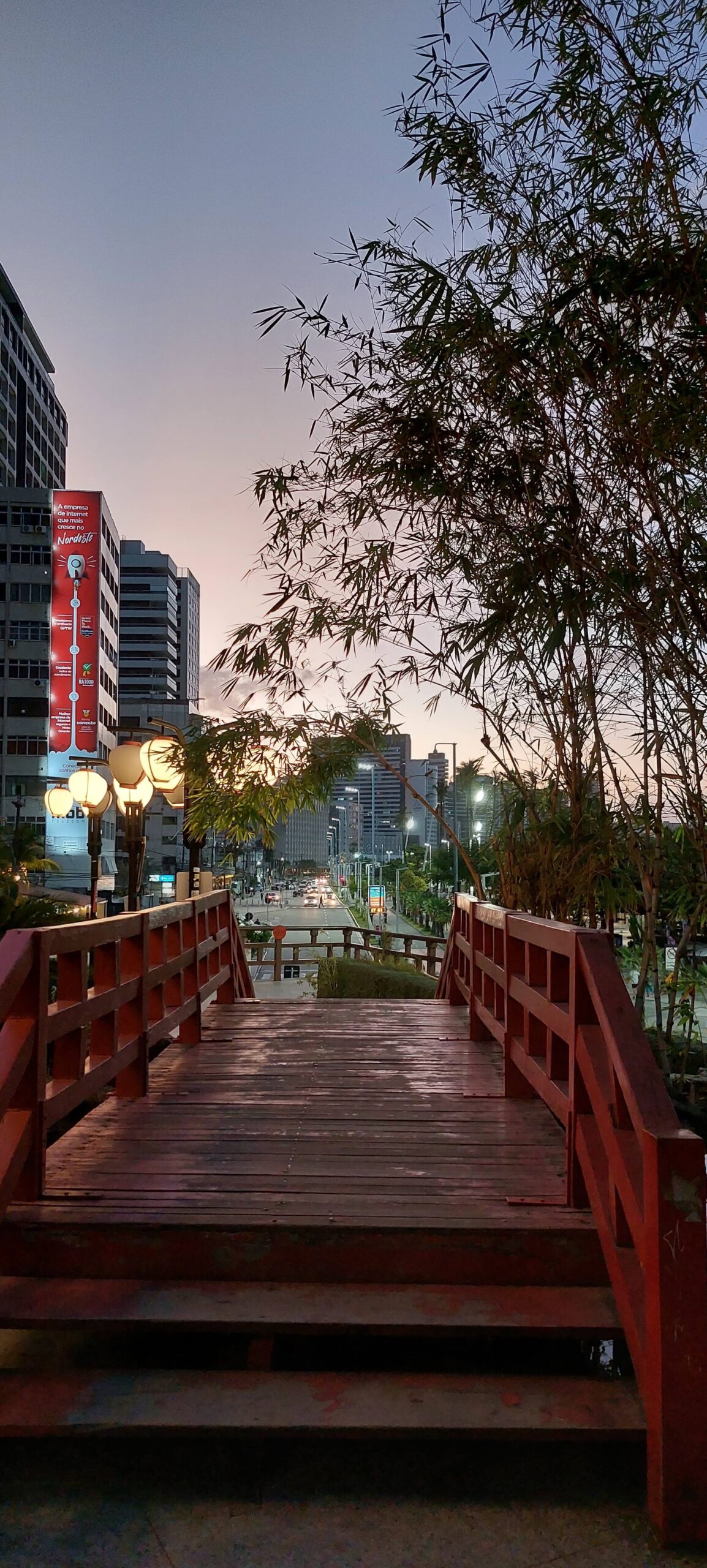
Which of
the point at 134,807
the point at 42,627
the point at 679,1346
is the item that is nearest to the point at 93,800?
the point at 134,807

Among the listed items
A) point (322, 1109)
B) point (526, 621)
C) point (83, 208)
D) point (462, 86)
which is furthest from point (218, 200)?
point (322, 1109)

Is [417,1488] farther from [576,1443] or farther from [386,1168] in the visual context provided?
[386,1168]

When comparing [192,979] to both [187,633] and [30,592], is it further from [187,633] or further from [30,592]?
[187,633]

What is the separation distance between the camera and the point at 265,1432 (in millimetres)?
1864

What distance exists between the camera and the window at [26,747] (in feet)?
139

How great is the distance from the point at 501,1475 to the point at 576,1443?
208 mm

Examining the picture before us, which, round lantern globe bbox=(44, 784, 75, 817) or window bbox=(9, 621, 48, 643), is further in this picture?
window bbox=(9, 621, 48, 643)

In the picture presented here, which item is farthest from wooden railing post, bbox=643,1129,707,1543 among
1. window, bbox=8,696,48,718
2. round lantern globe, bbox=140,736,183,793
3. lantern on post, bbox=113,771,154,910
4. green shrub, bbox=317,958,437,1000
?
window, bbox=8,696,48,718

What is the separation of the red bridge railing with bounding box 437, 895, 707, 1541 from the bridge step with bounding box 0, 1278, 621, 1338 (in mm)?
200

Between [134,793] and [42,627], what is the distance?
40095mm

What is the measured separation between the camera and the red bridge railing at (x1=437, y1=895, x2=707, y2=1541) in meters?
1.69

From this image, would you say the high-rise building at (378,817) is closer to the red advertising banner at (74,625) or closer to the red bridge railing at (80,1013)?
the red advertising banner at (74,625)

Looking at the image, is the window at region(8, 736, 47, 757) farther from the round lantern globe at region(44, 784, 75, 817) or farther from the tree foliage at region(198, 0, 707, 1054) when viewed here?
the tree foliage at region(198, 0, 707, 1054)

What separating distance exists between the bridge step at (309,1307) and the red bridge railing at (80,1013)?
0.91 feet
